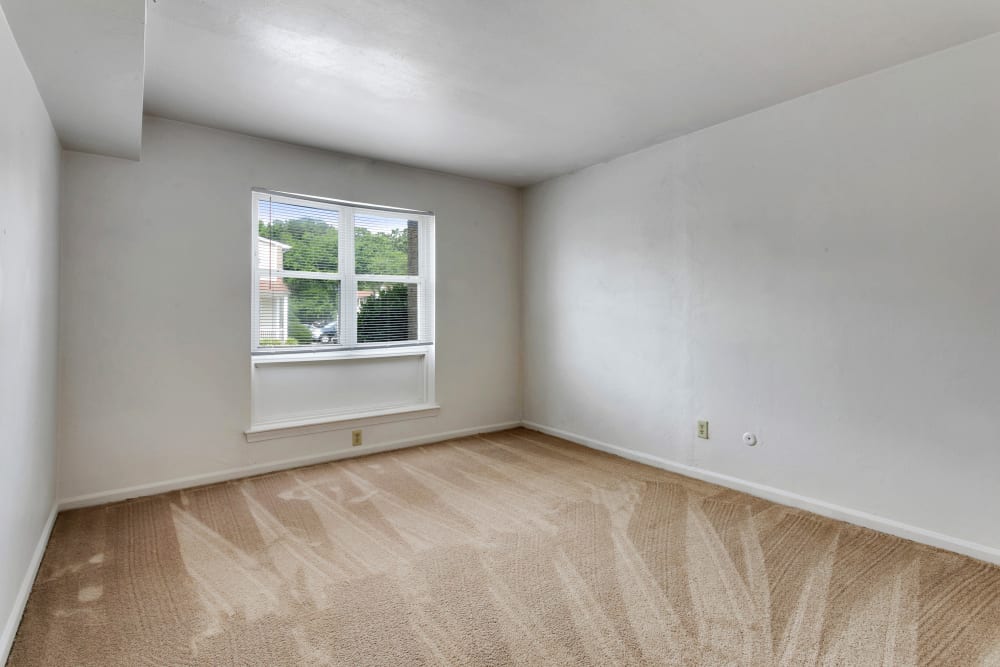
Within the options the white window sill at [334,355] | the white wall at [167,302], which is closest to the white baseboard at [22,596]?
the white wall at [167,302]

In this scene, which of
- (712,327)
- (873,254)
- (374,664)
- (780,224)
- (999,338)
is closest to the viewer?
(374,664)

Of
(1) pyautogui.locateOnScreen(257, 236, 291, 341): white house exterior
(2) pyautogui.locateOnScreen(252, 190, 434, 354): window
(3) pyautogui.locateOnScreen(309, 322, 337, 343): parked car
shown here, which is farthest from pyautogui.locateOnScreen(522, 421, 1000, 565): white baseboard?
(1) pyautogui.locateOnScreen(257, 236, 291, 341): white house exterior

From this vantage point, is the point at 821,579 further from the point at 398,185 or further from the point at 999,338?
the point at 398,185

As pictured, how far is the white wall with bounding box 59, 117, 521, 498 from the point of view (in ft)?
9.39

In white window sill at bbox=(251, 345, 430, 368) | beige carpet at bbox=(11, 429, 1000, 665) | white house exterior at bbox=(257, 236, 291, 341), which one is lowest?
beige carpet at bbox=(11, 429, 1000, 665)

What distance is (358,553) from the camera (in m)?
2.32

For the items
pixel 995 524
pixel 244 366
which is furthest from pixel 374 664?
pixel 995 524

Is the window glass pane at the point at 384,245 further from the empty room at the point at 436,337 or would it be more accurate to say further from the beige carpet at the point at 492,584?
the beige carpet at the point at 492,584

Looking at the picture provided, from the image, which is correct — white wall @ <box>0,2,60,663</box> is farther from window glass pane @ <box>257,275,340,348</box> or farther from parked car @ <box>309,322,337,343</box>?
parked car @ <box>309,322,337,343</box>

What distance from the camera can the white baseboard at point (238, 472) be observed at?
290 centimetres

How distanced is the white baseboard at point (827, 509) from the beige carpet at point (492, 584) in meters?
0.08

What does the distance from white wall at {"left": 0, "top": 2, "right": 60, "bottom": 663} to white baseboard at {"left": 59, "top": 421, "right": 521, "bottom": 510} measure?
1.03ft

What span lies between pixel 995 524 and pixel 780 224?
1.77 metres

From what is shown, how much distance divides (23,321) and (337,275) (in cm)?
203
